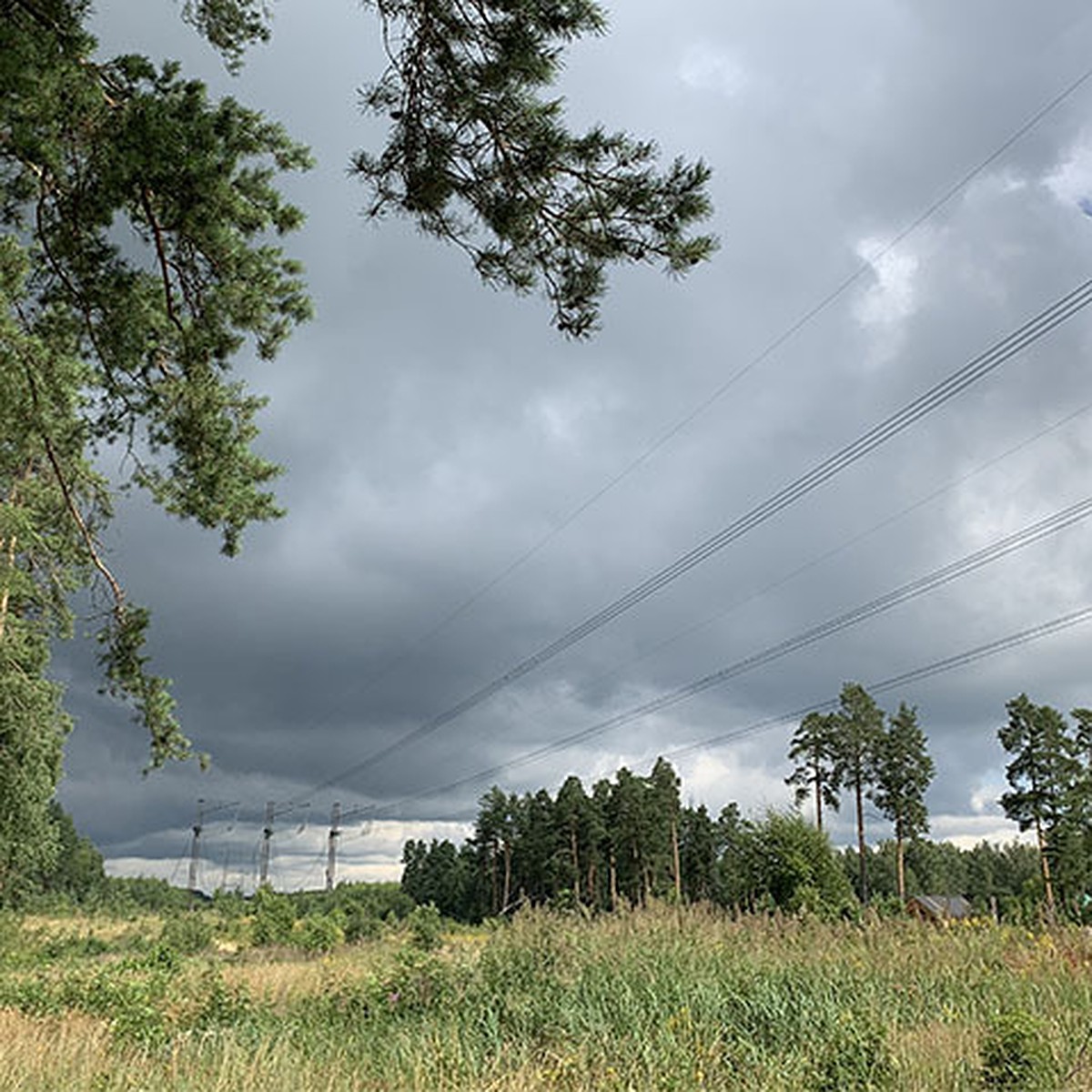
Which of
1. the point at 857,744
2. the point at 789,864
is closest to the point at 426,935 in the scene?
the point at 789,864

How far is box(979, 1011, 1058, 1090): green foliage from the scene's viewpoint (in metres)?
5.00

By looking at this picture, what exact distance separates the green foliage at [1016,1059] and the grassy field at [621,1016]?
11 mm

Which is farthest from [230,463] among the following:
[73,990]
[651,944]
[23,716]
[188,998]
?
[23,716]

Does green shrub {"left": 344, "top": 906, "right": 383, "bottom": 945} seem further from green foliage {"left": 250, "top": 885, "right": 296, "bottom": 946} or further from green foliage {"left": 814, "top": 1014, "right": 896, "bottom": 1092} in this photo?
green foliage {"left": 814, "top": 1014, "right": 896, "bottom": 1092}

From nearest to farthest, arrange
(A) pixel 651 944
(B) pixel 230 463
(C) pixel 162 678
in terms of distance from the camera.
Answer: (B) pixel 230 463
(C) pixel 162 678
(A) pixel 651 944

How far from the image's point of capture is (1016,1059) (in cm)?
510

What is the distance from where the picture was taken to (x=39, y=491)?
13.6 m

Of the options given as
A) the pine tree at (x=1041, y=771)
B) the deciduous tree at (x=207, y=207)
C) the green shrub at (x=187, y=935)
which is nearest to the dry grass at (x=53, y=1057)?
the deciduous tree at (x=207, y=207)

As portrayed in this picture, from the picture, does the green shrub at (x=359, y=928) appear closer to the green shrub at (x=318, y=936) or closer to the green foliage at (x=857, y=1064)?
the green shrub at (x=318, y=936)

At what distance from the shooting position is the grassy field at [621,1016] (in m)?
5.65

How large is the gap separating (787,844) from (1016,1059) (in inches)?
512

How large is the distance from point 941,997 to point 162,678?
7925mm

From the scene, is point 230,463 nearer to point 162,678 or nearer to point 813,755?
point 162,678

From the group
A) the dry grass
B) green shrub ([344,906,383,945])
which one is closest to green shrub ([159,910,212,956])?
green shrub ([344,906,383,945])
